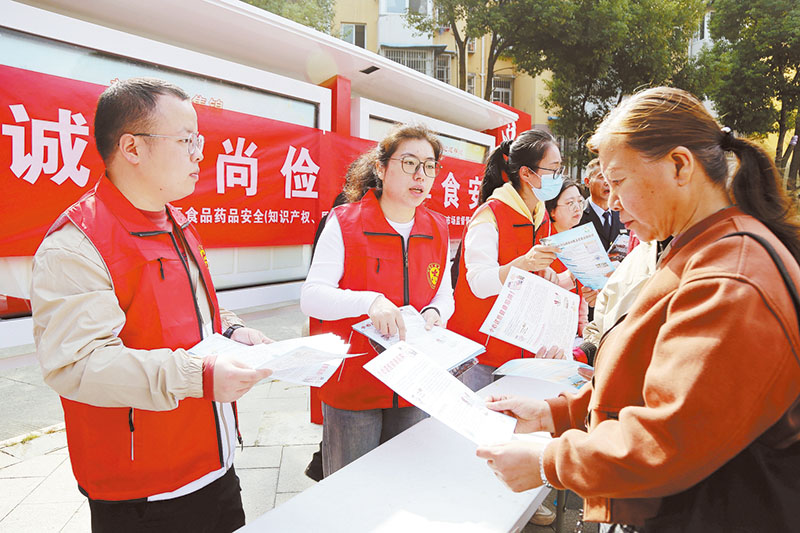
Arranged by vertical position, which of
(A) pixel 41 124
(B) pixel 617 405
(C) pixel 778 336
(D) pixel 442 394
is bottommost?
(D) pixel 442 394

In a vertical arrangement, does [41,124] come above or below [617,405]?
above

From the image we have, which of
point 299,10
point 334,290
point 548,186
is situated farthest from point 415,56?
point 334,290

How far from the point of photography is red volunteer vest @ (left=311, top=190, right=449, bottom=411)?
5.49 feet

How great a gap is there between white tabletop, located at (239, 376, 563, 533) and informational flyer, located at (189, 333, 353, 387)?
28 centimetres

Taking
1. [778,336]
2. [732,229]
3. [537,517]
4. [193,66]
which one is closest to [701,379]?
[778,336]

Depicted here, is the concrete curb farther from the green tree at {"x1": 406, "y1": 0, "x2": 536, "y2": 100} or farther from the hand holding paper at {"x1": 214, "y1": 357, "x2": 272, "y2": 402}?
the green tree at {"x1": 406, "y1": 0, "x2": 536, "y2": 100}

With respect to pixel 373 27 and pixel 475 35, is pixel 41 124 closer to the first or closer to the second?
pixel 475 35

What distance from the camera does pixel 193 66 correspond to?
3.34 metres

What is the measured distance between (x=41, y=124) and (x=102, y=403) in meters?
2.31

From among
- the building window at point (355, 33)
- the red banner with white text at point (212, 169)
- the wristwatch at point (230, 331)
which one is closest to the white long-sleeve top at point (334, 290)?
the wristwatch at point (230, 331)

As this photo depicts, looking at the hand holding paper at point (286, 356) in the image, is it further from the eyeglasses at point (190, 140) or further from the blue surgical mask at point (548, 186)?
the blue surgical mask at point (548, 186)

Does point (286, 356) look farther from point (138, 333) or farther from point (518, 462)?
point (518, 462)

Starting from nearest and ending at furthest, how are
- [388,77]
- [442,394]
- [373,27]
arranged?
[442,394] < [388,77] < [373,27]

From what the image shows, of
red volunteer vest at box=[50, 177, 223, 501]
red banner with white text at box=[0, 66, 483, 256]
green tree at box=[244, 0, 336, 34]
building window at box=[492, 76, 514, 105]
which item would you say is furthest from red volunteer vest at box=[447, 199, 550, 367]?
building window at box=[492, 76, 514, 105]
